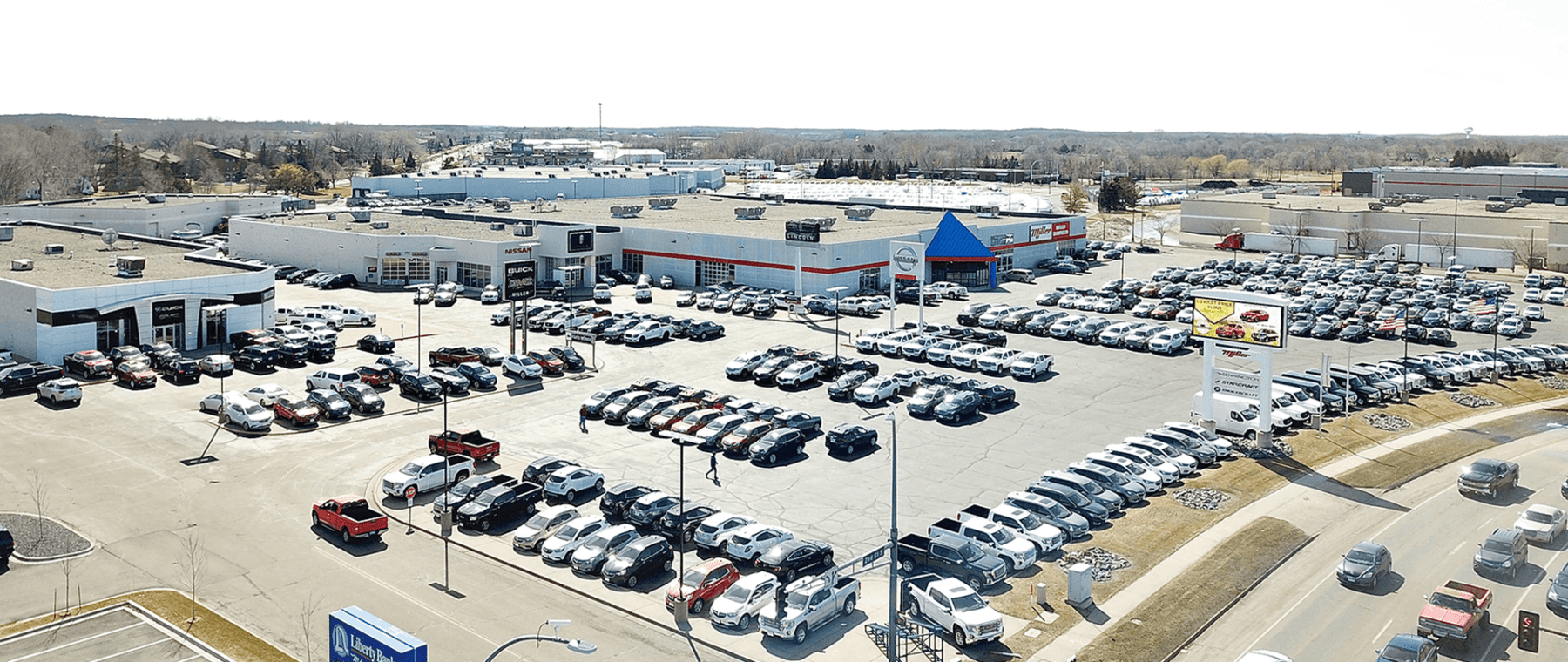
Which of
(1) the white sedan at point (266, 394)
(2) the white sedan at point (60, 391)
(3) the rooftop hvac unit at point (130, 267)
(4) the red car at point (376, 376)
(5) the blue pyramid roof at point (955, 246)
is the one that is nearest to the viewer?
(1) the white sedan at point (266, 394)

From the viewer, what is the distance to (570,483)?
3284 centimetres

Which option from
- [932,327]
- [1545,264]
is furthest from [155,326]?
[1545,264]

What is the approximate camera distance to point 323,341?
2053 inches

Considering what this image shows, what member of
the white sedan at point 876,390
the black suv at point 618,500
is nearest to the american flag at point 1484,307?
the white sedan at point 876,390

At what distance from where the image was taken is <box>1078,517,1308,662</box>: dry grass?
2403 centimetres

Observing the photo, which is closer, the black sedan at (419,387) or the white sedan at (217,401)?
the white sedan at (217,401)

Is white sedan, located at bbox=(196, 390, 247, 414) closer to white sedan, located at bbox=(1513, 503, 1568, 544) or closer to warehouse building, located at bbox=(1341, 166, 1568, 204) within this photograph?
white sedan, located at bbox=(1513, 503, 1568, 544)

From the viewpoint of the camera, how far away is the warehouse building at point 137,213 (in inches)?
3807

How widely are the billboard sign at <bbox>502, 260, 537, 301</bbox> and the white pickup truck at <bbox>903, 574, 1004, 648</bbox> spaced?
1240 inches

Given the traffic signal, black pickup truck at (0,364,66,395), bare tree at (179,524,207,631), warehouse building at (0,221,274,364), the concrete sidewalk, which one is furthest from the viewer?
warehouse building at (0,221,274,364)

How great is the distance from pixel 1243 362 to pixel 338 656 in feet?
103

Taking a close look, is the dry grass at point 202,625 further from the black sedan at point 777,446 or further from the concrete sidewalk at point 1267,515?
the black sedan at point 777,446

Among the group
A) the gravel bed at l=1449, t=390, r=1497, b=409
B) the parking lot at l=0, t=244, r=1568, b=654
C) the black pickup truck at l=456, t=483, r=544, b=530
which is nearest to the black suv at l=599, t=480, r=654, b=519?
the parking lot at l=0, t=244, r=1568, b=654

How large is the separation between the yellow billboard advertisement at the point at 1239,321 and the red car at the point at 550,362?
25542 mm
